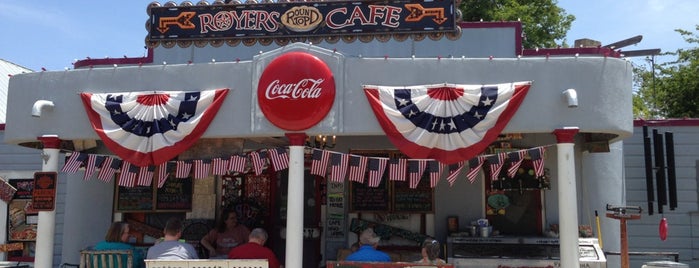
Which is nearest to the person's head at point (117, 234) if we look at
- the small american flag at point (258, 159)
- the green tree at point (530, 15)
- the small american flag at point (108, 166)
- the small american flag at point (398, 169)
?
the small american flag at point (108, 166)

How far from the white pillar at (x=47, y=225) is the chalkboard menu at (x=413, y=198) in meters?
5.77

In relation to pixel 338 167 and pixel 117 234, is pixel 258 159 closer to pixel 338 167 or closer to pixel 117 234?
pixel 338 167

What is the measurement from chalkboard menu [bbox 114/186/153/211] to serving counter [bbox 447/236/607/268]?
584 centimetres

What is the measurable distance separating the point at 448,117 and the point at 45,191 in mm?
6497

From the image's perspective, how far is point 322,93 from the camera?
925cm

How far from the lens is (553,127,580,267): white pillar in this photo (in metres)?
8.66

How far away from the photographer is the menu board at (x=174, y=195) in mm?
12039

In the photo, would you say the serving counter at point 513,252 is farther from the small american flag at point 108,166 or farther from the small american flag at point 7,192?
the small american flag at point 7,192

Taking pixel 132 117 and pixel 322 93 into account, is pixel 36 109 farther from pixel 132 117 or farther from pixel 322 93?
pixel 322 93

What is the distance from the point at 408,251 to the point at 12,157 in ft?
31.9

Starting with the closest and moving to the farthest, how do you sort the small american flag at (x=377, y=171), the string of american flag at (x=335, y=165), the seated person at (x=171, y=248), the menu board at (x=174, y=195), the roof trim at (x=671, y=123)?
1. the seated person at (x=171, y=248)
2. the string of american flag at (x=335, y=165)
3. the small american flag at (x=377, y=171)
4. the menu board at (x=174, y=195)
5. the roof trim at (x=671, y=123)

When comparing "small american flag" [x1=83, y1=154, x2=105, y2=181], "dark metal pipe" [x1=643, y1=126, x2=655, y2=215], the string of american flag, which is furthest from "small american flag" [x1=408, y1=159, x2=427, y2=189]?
"dark metal pipe" [x1=643, y1=126, x2=655, y2=215]

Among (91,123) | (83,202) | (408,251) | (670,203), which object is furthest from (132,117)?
(670,203)

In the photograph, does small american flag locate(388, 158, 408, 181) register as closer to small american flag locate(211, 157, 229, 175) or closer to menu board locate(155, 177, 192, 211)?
small american flag locate(211, 157, 229, 175)
